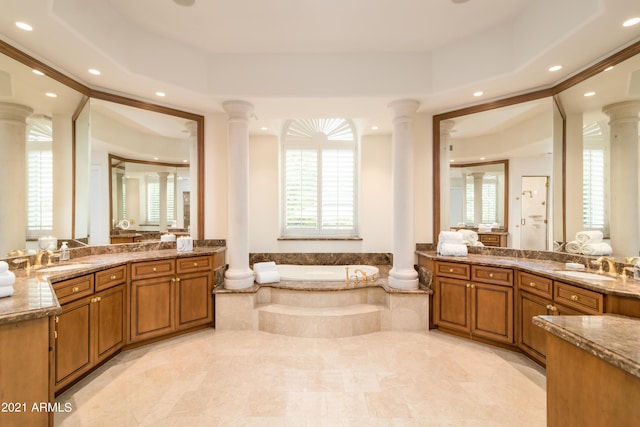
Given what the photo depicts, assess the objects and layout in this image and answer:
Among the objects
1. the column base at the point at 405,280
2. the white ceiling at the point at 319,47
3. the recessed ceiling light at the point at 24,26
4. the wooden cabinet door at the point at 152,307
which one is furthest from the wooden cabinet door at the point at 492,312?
the recessed ceiling light at the point at 24,26

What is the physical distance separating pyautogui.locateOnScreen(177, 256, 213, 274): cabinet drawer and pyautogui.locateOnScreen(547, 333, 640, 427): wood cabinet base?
10.6 feet

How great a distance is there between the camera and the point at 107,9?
2.60 meters

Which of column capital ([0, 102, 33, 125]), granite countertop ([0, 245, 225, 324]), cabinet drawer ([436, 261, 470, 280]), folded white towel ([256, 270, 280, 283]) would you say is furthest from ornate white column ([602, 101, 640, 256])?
column capital ([0, 102, 33, 125])

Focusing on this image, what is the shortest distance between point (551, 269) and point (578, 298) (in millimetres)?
468

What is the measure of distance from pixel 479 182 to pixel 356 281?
2032 mm

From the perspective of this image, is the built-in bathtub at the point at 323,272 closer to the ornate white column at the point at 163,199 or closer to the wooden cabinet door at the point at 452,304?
the wooden cabinet door at the point at 452,304

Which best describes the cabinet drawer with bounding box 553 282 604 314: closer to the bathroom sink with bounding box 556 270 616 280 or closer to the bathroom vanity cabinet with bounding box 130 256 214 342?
the bathroom sink with bounding box 556 270 616 280

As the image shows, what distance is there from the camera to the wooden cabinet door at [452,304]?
3225mm

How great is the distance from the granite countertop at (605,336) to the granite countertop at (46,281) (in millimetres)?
2453

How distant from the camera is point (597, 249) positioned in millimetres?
2734

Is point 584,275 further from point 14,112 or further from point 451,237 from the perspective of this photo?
point 14,112

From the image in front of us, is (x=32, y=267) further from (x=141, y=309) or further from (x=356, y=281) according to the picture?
(x=356, y=281)

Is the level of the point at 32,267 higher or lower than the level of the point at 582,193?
lower

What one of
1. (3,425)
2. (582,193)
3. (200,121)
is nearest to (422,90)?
(582,193)
